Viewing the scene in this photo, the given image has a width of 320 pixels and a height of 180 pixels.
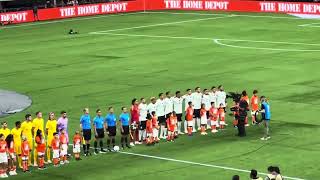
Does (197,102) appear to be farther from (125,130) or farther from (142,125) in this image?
A: (125,130)

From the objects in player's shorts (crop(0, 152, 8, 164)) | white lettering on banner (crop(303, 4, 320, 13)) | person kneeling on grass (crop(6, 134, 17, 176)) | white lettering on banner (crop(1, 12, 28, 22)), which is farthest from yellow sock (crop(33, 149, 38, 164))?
white lettering on banner (crop(303, 4, 320, 13))

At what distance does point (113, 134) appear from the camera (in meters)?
31.9

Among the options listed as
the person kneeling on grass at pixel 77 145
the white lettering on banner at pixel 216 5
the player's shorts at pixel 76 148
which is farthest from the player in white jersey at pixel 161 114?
the white lettering on banner at pixel 216 5

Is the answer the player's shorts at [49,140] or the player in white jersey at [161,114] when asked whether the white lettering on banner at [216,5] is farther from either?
the player's shorts at [49,140]

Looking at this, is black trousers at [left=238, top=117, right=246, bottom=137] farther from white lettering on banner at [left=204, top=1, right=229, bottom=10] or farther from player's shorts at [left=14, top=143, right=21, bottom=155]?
white lettering on banner at [left=204, top=1, right=229, bottom=10]

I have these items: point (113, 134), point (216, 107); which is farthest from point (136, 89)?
point (113, 134)

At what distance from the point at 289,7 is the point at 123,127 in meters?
57.7

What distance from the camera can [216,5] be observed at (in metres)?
92.3

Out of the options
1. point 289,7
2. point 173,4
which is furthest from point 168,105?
point 173,4

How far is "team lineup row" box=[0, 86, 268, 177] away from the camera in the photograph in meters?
29.5

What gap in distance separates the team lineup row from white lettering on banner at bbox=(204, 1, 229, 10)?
184 ft

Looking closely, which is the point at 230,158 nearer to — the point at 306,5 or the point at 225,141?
the point at 225,141

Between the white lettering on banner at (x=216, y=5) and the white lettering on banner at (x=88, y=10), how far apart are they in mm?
13099

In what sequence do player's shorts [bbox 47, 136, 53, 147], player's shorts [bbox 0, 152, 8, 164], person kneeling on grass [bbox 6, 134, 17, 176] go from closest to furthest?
player's shorts [bbox 0, 152, 8, 164]
person kneeling on grass [bbox 6, 134, 17, 176]
player's shorts [bbox 47, 136, 53, 147]
